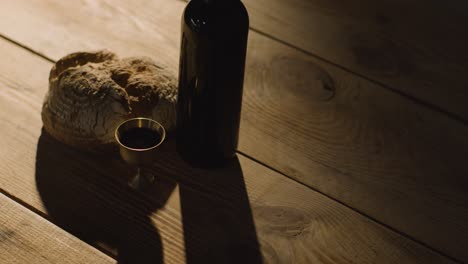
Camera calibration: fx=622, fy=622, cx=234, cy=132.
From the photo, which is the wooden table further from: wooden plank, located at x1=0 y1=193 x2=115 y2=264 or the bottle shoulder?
the bottle shoulder

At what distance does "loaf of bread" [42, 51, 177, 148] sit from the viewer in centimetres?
92

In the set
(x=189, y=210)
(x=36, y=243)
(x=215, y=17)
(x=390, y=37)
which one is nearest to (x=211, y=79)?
(x=215, y=17)

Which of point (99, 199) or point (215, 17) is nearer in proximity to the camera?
point (215, 17)

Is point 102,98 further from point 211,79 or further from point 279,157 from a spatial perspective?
point 279,157

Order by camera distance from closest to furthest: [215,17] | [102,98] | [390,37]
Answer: [215,17] → [102,98] → [390,37]

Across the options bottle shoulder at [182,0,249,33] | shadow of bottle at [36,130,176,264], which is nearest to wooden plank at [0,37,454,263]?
shadow of bottle at [36,130,176,264]

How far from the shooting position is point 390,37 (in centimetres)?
126

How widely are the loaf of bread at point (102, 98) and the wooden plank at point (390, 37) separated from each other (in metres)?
0.35

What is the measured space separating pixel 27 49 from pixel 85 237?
434mm

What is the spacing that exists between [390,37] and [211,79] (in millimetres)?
550

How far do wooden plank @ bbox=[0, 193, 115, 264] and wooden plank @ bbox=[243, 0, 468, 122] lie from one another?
1.92 feet

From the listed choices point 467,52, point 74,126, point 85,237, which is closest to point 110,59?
point 74,126

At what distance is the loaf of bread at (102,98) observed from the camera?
3.01ft

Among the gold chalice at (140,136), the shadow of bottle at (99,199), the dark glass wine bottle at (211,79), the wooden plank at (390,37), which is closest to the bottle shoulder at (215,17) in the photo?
the dark glass wine bottle at (211,79)
